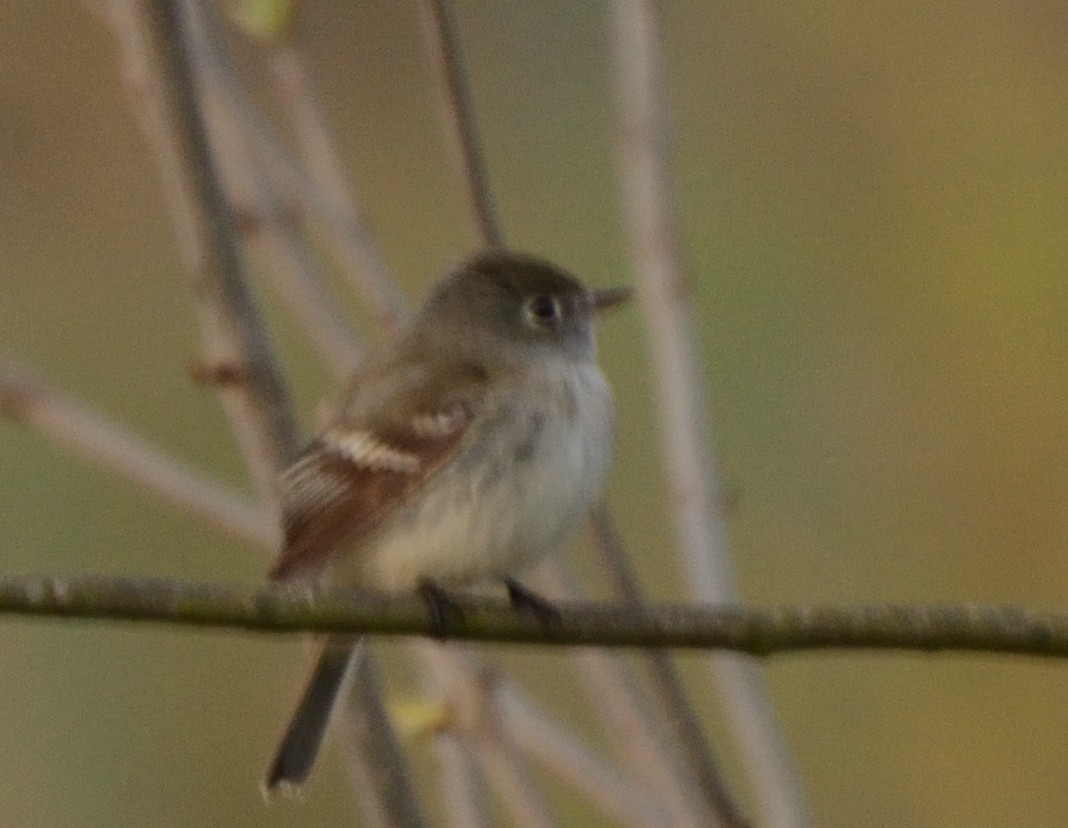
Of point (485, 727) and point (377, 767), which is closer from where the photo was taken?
point (377, 767)

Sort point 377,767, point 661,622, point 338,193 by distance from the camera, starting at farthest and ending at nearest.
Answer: point 338,193
point 377,767
point 661,622

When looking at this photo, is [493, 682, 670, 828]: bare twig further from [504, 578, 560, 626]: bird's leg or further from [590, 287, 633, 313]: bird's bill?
[590, 287, 633, 313]: bird's bill

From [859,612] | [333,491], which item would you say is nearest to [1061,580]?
[333,491]

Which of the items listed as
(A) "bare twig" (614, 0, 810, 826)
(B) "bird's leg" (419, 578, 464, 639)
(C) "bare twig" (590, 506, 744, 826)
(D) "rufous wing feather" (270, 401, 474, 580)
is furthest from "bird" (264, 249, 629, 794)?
(B) "bird's leg" (419, 578, 464, 639)

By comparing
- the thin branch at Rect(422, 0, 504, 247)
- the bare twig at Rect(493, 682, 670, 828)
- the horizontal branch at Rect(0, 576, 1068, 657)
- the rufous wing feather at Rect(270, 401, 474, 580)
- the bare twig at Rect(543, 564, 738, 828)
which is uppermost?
the thin branch at Rect(422, 0, 504, 247)

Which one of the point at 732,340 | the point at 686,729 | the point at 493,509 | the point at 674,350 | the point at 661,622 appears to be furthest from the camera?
the point at 732,340

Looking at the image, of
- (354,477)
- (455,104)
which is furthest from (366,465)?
(455,104)

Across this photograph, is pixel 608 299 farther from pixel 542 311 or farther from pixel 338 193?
pixel 338 193
